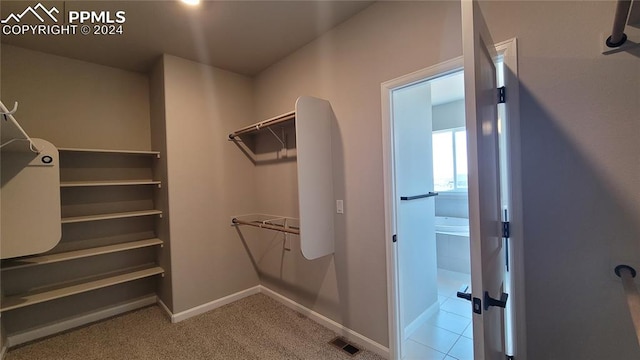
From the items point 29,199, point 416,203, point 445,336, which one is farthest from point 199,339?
point 416,203

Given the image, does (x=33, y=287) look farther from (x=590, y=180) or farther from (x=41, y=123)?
(x=590, y=180)

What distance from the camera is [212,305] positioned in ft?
9.55

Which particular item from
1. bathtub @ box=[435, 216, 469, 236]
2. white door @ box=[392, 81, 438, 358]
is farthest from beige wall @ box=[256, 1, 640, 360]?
bathtub @ box=[435, 216, 469, 236]

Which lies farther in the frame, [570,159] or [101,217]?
[101,217]

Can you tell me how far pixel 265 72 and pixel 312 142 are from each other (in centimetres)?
146

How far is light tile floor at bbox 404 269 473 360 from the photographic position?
2100mm

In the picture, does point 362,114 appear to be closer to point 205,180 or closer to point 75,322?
point 205,180

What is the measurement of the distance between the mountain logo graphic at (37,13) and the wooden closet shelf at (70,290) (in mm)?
2254

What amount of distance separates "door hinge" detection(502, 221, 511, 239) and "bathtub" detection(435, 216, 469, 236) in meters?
2.13

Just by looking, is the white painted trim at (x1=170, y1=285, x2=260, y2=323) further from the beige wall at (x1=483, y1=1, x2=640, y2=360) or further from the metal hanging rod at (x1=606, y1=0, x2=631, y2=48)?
the metal hanging rod at (x1=606, y1=0, x2=631, y2=48)

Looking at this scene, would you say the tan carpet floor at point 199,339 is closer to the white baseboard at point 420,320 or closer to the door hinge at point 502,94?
the white baseboard at point 420,320

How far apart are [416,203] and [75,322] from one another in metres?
3.64

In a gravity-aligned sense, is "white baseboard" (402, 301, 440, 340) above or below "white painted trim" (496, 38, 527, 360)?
below

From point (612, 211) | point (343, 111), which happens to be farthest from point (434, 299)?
point (343, 111)
